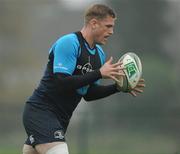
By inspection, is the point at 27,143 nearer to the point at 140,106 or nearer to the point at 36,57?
the point at 140,106

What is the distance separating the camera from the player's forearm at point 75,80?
6.70m

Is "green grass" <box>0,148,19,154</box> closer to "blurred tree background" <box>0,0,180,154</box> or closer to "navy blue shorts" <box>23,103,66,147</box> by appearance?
"blurred tree background" <box>0,0,180,154</box>

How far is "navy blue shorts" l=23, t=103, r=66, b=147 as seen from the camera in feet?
22.3

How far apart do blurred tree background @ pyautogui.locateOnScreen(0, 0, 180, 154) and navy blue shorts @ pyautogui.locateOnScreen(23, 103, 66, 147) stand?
29.1 feet

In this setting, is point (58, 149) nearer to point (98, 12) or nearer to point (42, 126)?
point (42, 126)

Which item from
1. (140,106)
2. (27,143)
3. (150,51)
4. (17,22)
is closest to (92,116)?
(140,106)

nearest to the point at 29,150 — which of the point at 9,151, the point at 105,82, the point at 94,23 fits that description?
the point at 94,23

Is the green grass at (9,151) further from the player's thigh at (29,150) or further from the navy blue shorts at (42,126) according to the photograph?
the navy blue shorts at (42,126)

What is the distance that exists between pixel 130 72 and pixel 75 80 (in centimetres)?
75

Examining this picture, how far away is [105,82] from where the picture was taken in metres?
16.8

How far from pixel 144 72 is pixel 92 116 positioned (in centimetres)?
182

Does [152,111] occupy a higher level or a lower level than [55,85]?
lower

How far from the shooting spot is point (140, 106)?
1752cm

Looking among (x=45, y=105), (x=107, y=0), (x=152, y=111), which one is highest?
(x=107, y=0)
